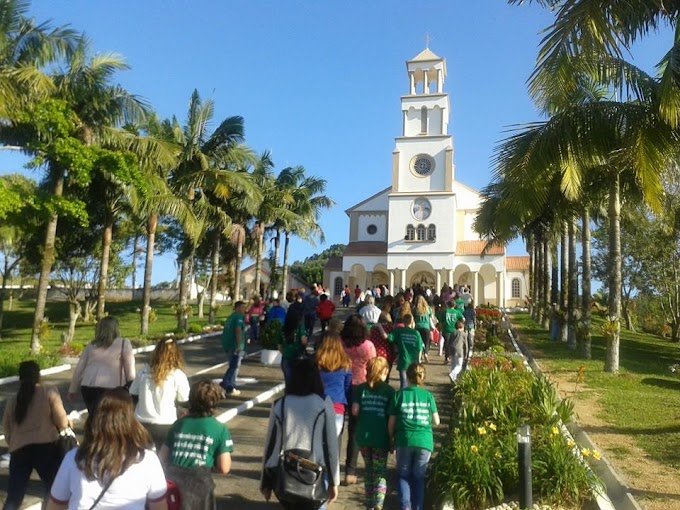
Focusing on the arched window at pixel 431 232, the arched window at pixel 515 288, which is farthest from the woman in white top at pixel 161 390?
the arched window at pixel 515 288

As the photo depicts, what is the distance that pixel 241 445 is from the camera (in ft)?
25.4

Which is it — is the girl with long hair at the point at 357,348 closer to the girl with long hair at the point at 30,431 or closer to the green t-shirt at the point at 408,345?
the green t-shirt at the point at 408,345

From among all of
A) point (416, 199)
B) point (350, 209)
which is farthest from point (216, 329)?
point (350, 209)

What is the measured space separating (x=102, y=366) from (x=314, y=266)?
72174 mm

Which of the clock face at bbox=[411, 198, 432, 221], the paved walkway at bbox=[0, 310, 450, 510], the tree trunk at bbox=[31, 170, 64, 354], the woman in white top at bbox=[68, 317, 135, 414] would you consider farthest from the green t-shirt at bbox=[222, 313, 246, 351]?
the clock face at bbox=[411, 198, 432, 221]

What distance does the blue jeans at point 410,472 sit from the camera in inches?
207

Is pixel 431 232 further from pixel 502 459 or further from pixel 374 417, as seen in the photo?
pixel 374 417

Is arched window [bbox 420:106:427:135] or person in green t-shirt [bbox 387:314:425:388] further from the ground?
arched window [bbox 420:106:427:135]

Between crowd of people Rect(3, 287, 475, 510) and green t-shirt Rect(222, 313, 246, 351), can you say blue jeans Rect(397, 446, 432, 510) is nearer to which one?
crowd of people Rect(3, 287, 475, 510)

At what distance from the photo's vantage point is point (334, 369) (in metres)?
6.00

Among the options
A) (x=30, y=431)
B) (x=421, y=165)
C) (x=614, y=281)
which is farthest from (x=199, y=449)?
(x=421, y=165)

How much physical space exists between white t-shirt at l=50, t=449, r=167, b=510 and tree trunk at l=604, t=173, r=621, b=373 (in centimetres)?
1345

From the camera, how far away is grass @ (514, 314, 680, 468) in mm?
8552

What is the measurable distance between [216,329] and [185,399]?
1707cm
